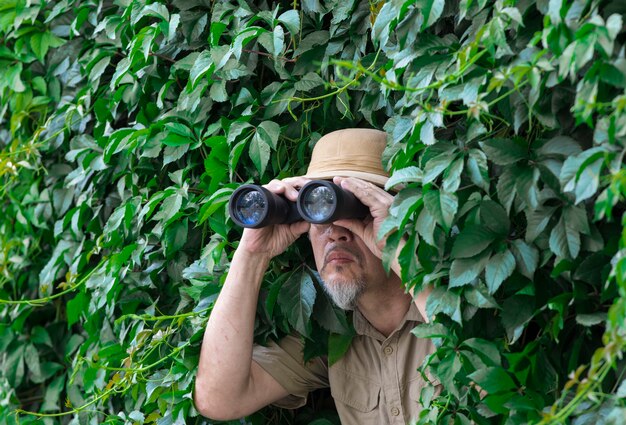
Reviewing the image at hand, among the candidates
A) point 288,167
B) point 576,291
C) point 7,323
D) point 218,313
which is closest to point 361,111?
point 288,167

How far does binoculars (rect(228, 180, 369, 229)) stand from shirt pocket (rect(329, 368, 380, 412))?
42cm

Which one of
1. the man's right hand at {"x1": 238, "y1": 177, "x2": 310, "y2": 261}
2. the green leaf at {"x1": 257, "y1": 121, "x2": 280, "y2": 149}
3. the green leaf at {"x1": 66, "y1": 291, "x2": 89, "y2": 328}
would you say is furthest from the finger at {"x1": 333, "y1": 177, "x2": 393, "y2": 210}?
the green leaf at {"x1": 66, "y1": 291, "x2": 89, "y2": 328}

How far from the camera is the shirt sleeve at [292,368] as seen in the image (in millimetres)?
2365

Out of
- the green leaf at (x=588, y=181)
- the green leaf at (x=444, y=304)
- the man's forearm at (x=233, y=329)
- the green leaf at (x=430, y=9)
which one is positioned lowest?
the man's forearm at (x=233, y=329)

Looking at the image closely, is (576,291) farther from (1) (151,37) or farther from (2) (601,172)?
(1) (151,37)

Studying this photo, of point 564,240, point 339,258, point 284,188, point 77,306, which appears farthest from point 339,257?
point 77,306

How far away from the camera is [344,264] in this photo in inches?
87.1

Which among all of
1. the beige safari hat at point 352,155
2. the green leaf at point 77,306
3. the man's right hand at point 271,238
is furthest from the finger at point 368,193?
the green leaf at point 77,306

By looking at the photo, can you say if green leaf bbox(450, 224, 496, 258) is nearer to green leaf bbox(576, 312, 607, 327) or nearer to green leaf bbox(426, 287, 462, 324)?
green leaf bbox(426, 287, 462, 324)

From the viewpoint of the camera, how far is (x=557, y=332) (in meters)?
1.72

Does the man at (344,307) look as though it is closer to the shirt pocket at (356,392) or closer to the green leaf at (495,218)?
the shirt pocket at (356,392)

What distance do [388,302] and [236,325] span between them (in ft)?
1.16

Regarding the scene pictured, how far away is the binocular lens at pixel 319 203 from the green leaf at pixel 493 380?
1.46 ft

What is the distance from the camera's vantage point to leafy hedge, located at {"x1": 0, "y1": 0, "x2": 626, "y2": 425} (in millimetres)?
1661
